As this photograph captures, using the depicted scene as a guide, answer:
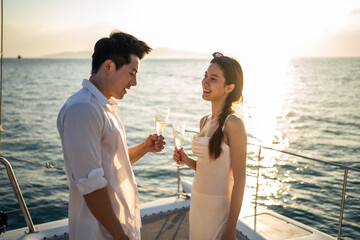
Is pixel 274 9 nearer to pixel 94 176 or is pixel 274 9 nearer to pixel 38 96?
pixel 38 96

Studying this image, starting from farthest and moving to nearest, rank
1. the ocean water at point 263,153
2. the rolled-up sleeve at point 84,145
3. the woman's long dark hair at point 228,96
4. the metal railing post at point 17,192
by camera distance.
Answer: the ocean water at point 263,153, the metal railing post at point 17,192, the woman's long dark hair at point 228,96, the rolled-up sleeve at point 84,145

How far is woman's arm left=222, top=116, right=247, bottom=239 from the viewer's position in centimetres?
234

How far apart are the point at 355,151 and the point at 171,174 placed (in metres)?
9.45

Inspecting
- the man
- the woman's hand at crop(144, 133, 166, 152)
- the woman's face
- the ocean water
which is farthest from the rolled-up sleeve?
the ocean water

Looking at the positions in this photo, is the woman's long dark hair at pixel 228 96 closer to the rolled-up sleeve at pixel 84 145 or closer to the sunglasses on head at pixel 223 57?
the sunglasses on head at pixel 223 57

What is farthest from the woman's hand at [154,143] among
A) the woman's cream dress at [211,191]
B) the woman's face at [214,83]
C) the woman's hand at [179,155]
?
the woman's face at [214,83]

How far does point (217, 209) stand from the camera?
98.0 inches

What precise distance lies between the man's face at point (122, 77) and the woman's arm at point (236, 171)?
901mm

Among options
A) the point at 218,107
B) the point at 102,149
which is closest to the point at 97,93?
the point at 102,149

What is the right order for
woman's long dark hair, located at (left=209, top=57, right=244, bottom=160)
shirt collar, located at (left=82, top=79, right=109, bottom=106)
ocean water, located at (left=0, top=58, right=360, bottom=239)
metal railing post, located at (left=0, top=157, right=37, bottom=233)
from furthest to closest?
ocean water, located at (left=0, top=58, right=360, bottom=239) → metal railing post, located at (left=0, top=157, right=37, bottom=233) → woman's long dark hair, located at (left=209, top=57, right=244, bottom=160) → shirt collar, located at (left=82, top=79, right=109, bottom=106)

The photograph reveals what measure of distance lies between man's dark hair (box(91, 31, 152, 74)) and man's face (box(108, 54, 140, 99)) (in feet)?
0.07

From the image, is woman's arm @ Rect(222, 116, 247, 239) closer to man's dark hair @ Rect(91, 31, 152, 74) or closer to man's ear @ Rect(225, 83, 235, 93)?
man's ear @ Rect(225, 83, 235, 93)

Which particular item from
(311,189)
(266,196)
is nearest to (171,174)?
(266,196)

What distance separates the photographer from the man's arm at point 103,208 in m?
1.61
